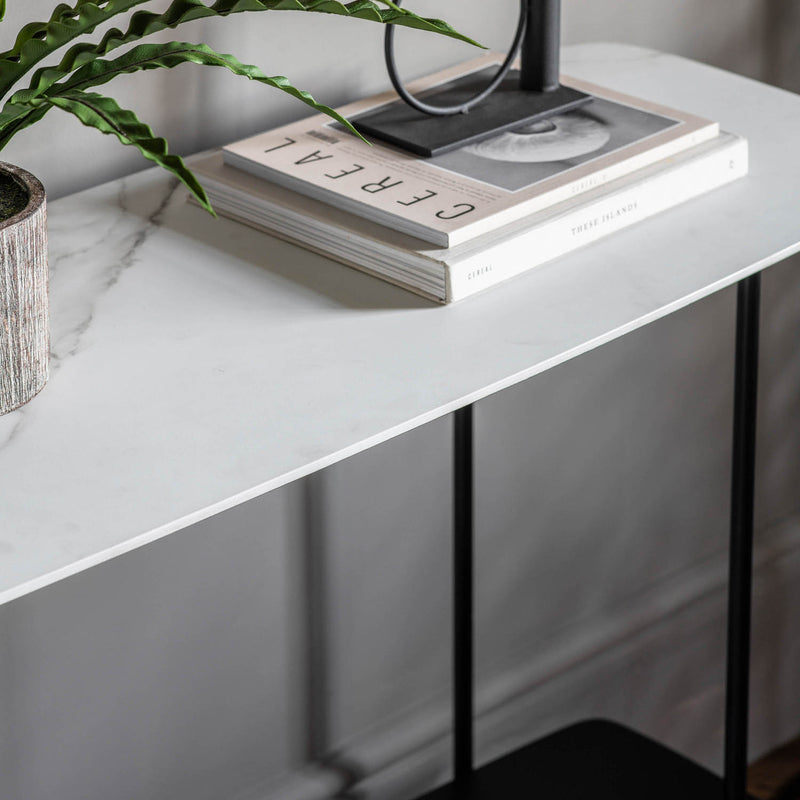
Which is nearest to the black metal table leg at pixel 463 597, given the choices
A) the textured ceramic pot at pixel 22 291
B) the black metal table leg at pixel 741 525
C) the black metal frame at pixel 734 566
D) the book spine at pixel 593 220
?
the black metal frame at pixel 734 566

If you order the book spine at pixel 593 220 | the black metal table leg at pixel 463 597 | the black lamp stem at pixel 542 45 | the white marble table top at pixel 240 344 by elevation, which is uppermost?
the black lamp stem at pixel 542 45

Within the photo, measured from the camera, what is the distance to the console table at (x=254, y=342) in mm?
629

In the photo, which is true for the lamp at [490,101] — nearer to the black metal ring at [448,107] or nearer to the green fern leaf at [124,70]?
the black metal ring at [448,107]

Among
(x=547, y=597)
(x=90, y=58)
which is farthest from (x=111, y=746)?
(x=90, y=58)

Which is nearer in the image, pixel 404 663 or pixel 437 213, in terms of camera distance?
pixel 437 213

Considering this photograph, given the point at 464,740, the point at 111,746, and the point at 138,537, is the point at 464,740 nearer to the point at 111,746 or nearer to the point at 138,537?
the point at 111,746

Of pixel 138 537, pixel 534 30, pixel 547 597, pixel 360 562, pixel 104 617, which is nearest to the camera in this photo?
pixel 138 537

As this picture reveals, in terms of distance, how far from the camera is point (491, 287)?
804mm

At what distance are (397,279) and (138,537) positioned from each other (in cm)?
28

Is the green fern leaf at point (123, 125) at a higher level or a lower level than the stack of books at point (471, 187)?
higher

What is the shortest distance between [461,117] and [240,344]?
283 mm

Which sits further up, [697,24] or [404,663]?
[697,24]

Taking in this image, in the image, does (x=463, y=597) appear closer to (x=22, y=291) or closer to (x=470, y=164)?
(x=470, y=164)

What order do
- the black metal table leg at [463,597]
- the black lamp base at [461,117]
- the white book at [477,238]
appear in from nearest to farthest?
the white book at [477,238] < the black lamp base at [461,117] < the black metal table leg at [463,597]
